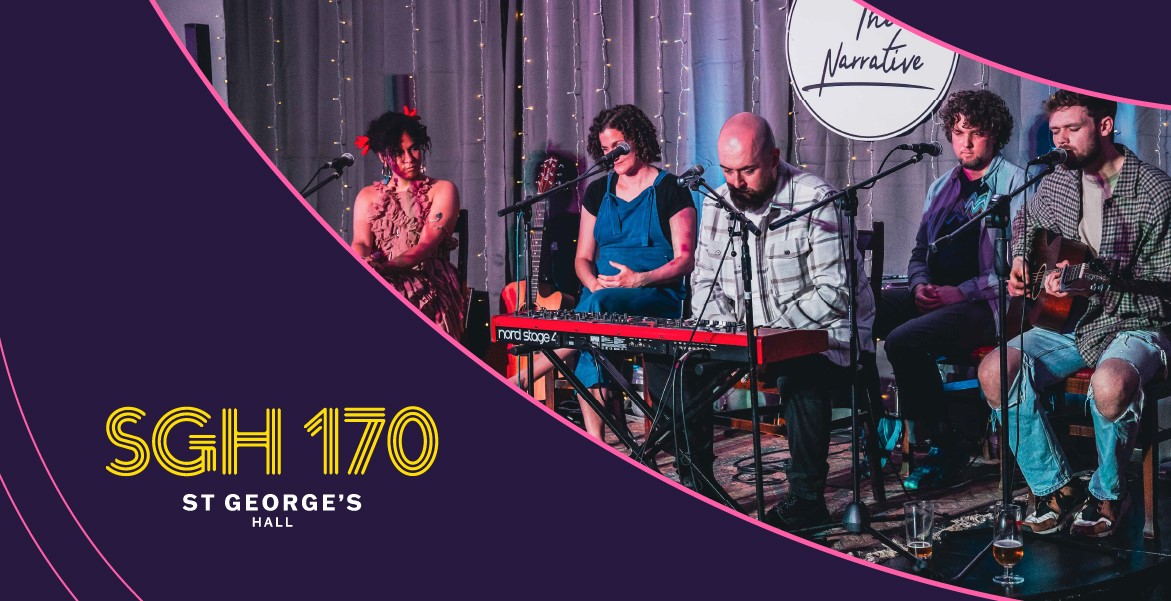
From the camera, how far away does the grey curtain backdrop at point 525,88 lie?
512 cm

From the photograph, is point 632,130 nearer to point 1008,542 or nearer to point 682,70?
point 682,70

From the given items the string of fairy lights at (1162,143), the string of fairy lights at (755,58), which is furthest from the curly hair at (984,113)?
the string of fairy lights at (755,58)

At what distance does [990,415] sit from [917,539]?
147cm

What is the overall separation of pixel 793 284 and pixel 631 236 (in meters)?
1.08

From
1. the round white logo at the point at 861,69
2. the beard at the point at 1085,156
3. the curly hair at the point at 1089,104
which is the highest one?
the round white logo at the point at 861,69

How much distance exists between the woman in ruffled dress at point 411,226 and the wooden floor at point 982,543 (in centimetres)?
122

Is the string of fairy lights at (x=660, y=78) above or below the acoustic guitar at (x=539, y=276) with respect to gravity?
above

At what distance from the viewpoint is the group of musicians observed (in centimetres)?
373

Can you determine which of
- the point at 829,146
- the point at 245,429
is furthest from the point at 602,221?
the point at 245,429

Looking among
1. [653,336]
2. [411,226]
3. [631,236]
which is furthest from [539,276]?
[653,336]

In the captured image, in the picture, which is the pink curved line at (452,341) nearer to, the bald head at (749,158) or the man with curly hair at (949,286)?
the bald head at (749,158)

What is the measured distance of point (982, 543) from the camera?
11.8ft

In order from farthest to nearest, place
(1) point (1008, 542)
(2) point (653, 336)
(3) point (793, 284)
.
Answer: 1. (3) point (793, 284)
2. (2) point (653, 336)
3. (1) point (1008, 542)

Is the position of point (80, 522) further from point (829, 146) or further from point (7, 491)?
point (829, 146)
